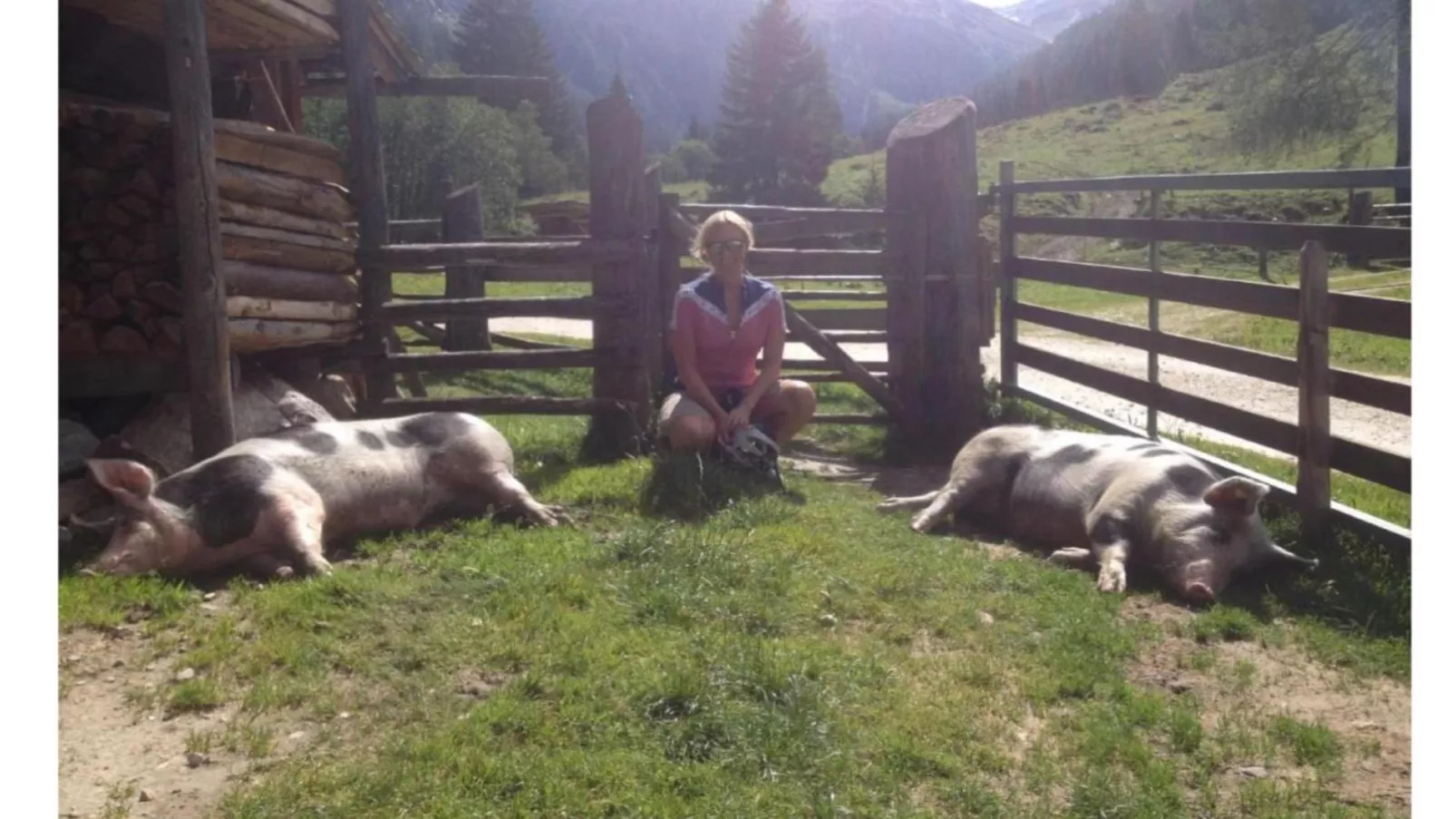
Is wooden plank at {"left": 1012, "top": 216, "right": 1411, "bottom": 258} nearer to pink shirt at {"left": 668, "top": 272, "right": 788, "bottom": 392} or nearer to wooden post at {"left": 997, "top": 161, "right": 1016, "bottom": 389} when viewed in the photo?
wooden post at {"left": 997, "top": 161, "right": 1016, "bottom": 389}

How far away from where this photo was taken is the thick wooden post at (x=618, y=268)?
26.9 feet

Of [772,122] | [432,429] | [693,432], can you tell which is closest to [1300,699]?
[693,432]

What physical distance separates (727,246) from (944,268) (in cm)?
246

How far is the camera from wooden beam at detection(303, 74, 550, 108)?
9.59m

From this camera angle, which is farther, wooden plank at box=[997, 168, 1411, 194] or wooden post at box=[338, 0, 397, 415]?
wooden post at box=[338, 0, 397, 415]

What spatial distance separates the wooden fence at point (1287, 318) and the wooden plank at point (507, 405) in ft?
11.1

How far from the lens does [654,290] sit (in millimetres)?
9047

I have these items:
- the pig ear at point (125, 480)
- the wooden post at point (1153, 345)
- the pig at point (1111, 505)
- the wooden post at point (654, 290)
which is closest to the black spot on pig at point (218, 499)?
the pig ear at point (125, 480)

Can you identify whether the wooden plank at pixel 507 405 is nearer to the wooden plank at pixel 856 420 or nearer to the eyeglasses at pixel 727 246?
the eyeglasses at pixel 727 246

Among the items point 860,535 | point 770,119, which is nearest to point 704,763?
point 860,535

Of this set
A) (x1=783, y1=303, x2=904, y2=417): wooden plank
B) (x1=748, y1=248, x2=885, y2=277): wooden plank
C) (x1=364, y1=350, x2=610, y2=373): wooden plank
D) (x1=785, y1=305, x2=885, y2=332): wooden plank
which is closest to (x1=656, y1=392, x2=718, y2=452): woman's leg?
(x1=364, y1=350, x2=610, y2=373): wooden plank

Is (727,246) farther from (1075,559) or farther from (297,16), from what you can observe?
(297,16)

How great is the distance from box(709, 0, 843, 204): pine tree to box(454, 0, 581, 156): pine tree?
8.43 meters

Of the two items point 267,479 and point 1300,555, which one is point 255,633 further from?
point 1300,555
